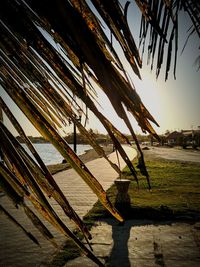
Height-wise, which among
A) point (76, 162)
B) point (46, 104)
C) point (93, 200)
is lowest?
point (93, 200)

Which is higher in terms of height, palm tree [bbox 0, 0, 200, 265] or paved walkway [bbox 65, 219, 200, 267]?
palm tree [bbox 0, 0, 200, 265]

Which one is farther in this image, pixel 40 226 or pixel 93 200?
pixel 93 200

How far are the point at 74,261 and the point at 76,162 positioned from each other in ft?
13.9

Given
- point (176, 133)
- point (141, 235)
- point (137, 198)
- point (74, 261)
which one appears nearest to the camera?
point (74, 261)

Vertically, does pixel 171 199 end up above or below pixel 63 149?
below

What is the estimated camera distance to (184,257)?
4504 millimetres

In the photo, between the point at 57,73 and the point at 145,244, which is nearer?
the point at 57,73

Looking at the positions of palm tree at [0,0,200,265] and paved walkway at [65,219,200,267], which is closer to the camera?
palm tree at [0,0,200,265]

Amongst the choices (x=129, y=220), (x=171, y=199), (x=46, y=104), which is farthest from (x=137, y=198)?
(x=46, y=104)

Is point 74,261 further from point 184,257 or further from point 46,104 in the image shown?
point 46,104

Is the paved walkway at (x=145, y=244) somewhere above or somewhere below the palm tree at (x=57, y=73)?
below

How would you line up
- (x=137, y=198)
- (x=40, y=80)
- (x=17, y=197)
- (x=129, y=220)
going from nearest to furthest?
(x=17, y=197) < (x=40, y=80) < (x=129, y=220) < (x=137, y=198)

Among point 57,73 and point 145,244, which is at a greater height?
point 57,73

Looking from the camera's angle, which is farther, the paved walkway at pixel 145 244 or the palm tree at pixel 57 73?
the paved walkway at pixel 145 244
